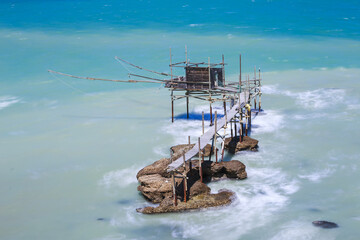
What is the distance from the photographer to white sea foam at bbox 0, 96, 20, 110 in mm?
39938

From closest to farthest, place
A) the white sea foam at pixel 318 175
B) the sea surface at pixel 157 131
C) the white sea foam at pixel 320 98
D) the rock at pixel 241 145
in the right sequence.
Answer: the sea surface at pixel 157 131 < the white sea foam at pixel 318 175 < the rock at pixel 241 145 < the white sea foam at pixel 320 98

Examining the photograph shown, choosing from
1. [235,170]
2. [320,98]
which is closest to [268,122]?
[320,98]

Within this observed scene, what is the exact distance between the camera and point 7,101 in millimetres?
41031

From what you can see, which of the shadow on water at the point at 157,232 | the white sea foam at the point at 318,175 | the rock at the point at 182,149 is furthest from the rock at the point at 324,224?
the rock at the point at 182,149

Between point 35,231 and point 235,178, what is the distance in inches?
399

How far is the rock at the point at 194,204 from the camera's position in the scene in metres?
20.5

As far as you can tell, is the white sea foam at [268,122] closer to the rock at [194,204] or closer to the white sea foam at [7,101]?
the rock at [194,204]

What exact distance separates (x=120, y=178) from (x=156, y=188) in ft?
12.7

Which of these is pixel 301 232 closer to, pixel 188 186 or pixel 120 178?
pixel 188 186

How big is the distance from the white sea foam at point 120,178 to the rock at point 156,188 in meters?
2.14

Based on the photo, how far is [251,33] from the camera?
68.7 m

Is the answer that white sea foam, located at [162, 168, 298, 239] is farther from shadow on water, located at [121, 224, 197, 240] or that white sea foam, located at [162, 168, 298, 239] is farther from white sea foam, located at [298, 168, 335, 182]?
white sea foam, located at [298, 168, 335, 182]

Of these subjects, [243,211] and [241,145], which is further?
[241,145]

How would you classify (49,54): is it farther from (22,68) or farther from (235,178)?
(235,178)
